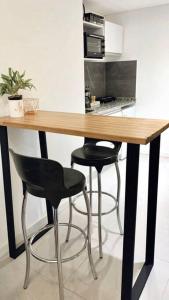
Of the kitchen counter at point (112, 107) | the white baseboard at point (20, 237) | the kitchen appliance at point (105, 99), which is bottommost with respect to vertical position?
the white baseboard at point (20, 237)

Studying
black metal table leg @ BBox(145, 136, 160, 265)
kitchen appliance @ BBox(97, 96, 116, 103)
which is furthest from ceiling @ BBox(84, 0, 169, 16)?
black metal table leg @ BBox(145, 136, 160, 265)

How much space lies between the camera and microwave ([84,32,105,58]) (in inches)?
115

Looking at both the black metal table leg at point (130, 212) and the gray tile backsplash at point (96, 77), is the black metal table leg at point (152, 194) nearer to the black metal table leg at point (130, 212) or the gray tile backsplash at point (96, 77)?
the black metal table leg at point (130, 212)

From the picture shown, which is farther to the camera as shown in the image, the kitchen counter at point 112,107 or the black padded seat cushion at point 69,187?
the kitchen counter at point 112,107

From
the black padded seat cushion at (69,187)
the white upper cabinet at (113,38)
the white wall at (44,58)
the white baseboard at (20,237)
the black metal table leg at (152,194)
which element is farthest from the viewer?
the white upper cabinet at (113,38)

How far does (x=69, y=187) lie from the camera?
133 cm

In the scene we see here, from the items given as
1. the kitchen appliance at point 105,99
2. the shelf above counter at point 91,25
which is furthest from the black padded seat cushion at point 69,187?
the kitchen appliance at point 105,99

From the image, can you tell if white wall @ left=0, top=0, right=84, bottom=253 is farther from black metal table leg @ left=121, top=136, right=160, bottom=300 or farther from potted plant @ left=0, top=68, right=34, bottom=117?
black metal table leg @ left=121, top=136, right=160, bottom=300

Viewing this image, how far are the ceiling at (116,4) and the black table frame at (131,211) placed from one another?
2.26 meters

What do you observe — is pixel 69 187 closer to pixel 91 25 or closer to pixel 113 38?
pixel 91 25

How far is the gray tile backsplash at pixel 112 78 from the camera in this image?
396 cm

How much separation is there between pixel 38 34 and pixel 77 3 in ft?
2.30

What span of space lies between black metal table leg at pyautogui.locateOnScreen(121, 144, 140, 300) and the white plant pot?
0.90m

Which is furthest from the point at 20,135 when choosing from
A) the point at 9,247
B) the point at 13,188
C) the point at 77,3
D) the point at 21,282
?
the point at 77,3
